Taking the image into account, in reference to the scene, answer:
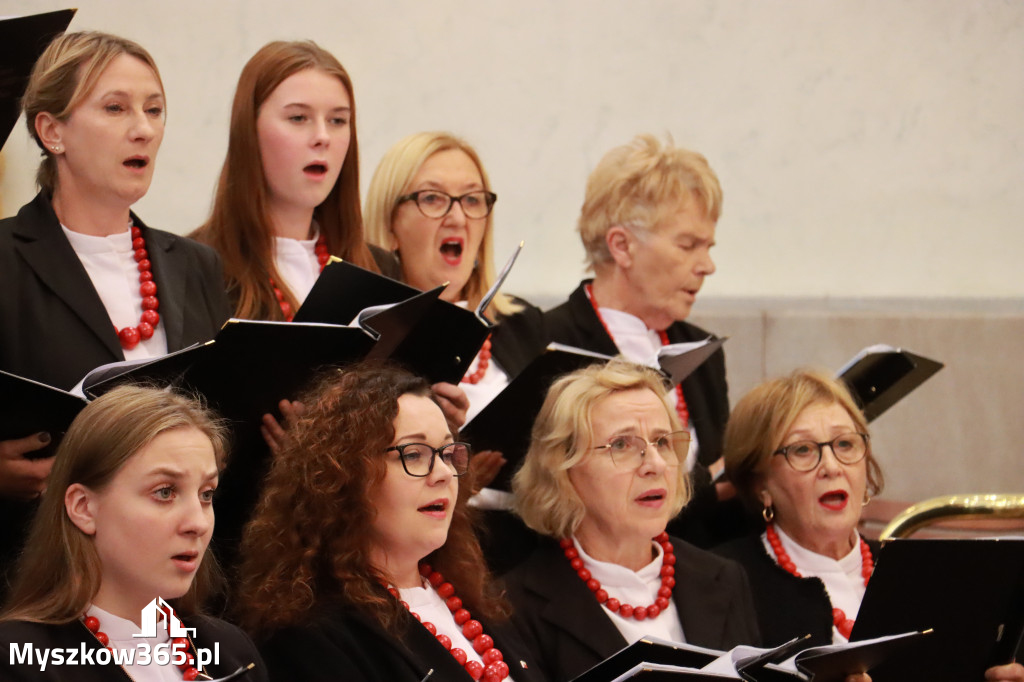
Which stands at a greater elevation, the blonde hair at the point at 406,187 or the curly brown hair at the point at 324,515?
the blonde hair at the point at 406,187

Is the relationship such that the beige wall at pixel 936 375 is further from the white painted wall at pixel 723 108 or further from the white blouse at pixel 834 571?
the white blouse at pixel 834 571

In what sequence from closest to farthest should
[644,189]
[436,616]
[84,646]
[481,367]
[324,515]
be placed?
[84,646] → [324,515] → [436,616] → [481,367] → [644,189]

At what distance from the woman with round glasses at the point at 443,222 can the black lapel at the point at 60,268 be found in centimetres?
110

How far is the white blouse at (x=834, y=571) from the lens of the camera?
3.12 meters

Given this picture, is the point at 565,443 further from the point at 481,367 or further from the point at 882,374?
the point at 882,374

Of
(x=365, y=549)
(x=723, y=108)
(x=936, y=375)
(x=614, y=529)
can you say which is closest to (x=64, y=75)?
(x=365, y=549)

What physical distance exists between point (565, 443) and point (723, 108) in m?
2.63

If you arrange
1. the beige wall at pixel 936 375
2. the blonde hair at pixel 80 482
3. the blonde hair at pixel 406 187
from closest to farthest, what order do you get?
the blonde hair at pixel 80 482, the blonde hair at pixel 406 187, the beige wall at pixel 936 375

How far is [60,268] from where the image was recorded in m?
2.51

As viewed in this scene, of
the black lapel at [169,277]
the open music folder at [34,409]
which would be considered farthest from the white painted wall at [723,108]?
the open music folder at [34,409]

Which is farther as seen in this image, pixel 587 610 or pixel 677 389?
pixel 677 389

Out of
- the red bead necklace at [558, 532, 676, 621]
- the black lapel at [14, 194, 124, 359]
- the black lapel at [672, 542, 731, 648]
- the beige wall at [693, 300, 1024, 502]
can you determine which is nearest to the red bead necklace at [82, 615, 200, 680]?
the black lapel at [14, 194, 124, 359]

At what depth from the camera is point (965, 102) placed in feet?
16.3

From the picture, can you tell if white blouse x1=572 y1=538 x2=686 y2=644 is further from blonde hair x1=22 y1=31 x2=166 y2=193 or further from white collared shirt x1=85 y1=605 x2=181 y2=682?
blonde hair x1=22 y1=31 x2=166 y2=193
